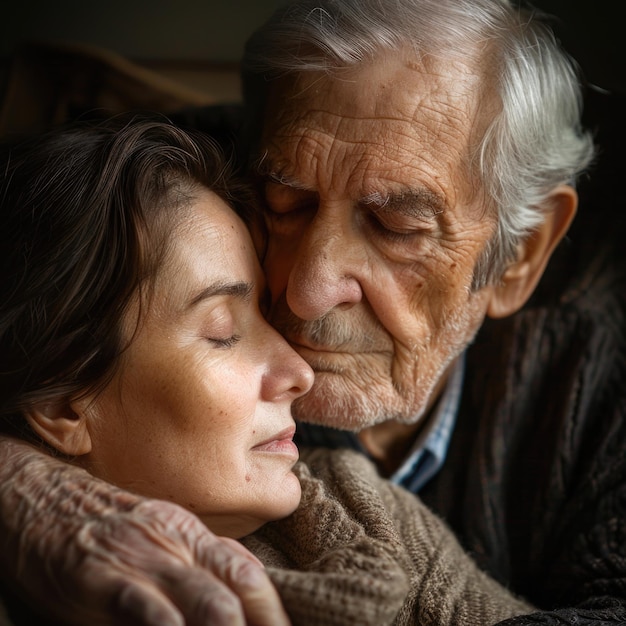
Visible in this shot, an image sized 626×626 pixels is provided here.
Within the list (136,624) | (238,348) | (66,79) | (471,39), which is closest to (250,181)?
(238,348)

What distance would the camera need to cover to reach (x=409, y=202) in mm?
1370

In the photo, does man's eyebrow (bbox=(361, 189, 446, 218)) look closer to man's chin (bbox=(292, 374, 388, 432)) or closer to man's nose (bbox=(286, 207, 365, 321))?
man's nose (bbox=(286, 207, 365, 321))

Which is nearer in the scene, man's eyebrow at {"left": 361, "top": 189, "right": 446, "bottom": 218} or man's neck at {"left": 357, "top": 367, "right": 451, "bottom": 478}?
man's eyebrow at {"left": 361, "top": 189, "right": 446, "bottom": 218}

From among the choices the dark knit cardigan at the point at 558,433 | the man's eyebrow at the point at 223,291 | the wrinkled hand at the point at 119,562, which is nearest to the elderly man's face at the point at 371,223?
the man's eyebrow at the point at 223,291

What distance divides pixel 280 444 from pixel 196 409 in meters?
0.18

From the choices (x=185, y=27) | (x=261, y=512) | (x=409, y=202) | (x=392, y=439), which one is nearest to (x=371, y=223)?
(x=409, y=202)

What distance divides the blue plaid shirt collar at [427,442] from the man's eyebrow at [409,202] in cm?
58

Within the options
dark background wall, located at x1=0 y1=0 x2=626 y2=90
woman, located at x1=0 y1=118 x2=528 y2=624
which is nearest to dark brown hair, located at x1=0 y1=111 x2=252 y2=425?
woman, located at x1=0 y1=118 x2=528 y2=624

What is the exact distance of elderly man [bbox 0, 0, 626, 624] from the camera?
1346 millimetres

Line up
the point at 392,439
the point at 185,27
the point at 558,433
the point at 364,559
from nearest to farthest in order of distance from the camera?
the point at 364,559 < the point at 558,433 < the point at 392,439 < the point at 185,27

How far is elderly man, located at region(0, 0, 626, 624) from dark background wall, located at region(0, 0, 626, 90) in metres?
0.29

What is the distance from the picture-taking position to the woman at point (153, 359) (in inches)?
44.3

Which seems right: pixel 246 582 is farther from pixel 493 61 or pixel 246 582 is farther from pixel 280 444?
pixel 493 61

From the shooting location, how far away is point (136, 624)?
778 mm
